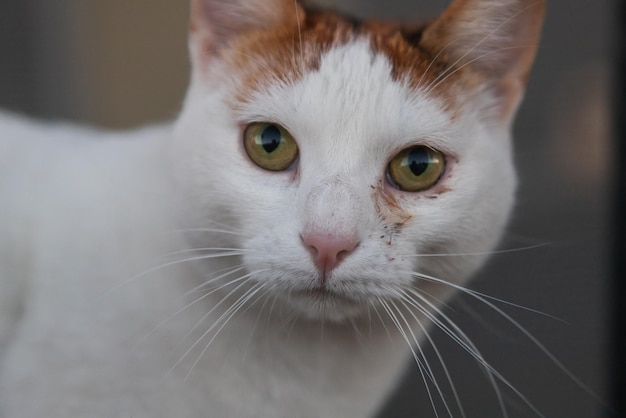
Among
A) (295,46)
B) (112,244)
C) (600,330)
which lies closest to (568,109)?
(600,330)

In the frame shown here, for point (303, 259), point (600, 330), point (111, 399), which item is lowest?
point (111, 399)

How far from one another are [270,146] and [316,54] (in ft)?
0.44

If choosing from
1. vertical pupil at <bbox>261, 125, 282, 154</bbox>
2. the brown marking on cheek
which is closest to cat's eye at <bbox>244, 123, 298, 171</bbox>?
vertical pupil at <bbox>261, 125, 282, 154</bbox>

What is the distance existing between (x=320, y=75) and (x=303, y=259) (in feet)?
0.77

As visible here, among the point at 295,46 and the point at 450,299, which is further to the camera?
the point at 450,299

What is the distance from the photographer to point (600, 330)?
48.2 inches

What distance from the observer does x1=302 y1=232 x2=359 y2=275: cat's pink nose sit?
27.5 inches

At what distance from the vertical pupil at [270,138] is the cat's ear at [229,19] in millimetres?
158

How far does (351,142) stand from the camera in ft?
2.51

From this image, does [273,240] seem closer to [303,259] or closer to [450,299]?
[303,259]

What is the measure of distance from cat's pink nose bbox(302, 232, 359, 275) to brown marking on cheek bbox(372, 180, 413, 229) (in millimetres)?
60

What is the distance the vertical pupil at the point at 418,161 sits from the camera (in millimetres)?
814

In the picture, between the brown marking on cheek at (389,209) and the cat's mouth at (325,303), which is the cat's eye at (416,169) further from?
the cat's mouth at (325,303)

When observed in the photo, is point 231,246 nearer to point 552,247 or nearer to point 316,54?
point 316,54
